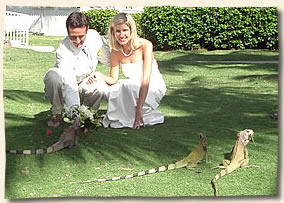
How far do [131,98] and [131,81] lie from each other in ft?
0.48

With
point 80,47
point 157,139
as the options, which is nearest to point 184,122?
point 157,139

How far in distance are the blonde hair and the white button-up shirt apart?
0.09m

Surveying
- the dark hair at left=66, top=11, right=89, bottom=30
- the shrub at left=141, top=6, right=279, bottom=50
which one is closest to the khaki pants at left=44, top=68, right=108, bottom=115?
the dark hair at left=66, top=11, right=89, bottom=30

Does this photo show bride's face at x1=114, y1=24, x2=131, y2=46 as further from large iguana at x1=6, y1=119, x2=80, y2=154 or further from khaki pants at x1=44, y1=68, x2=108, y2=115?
large iguana at x1=6, y1=119, x2=80, y2=154

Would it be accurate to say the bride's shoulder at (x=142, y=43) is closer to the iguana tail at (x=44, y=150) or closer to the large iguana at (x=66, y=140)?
the large iguana at (x=66, y=140)

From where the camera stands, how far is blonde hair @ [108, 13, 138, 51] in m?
5.09

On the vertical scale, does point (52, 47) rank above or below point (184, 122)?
above

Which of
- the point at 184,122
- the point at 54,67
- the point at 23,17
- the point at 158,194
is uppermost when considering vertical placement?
the point at 23,17

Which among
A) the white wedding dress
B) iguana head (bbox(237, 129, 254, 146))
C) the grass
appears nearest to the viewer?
the grass

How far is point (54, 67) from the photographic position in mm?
5188

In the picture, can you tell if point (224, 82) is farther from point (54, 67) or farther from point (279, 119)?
point (54, 67)

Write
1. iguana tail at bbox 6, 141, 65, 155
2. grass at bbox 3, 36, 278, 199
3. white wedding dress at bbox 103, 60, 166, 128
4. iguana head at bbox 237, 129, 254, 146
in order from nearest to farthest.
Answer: grass at bbox 3, 36, 278, 199, iguana tail at bbox 6, 141, 65, 155, iguana head at bbox 237, 129, 254, 146, white wedding dress at bbox 103, 60, 166, 128

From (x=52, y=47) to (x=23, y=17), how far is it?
0.99ft

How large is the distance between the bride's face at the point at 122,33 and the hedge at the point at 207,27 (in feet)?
0.31
